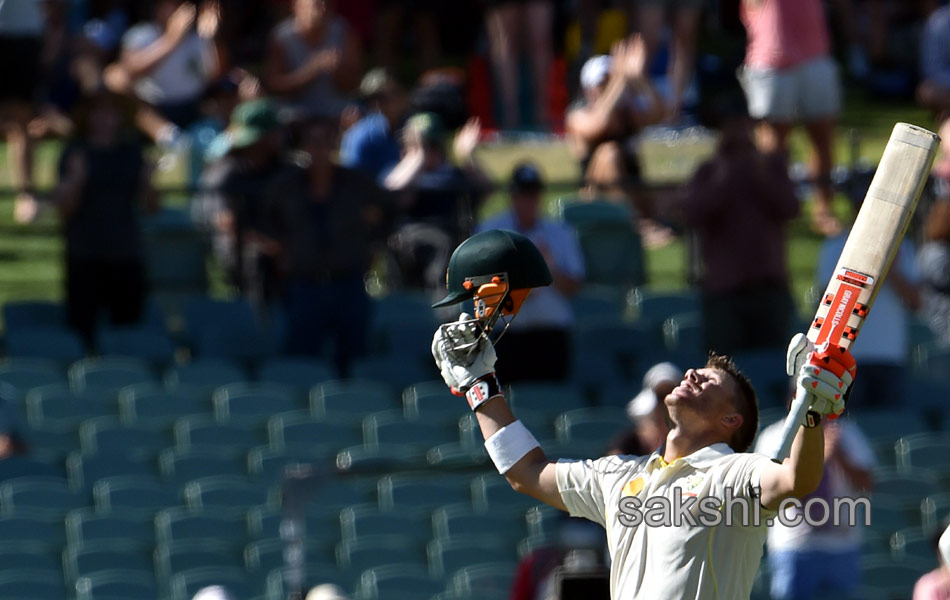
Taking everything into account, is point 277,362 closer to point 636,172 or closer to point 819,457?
point 636,172

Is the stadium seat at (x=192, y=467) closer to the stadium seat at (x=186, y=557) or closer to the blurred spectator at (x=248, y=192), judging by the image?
the stadium seat at (x=186, y=557)

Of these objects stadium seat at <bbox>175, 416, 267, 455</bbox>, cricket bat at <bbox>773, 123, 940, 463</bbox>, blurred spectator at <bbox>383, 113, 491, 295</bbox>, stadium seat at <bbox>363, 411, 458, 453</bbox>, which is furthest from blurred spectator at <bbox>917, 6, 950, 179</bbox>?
cricket bat at <bbox>773, 123, 940, 463</bbox>

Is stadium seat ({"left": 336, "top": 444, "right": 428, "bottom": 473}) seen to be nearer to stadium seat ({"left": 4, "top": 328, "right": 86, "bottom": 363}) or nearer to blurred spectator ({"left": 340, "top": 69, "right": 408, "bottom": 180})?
stadium seat ({"left": 4, "top": 328, "right": 86, "bottom": 363})

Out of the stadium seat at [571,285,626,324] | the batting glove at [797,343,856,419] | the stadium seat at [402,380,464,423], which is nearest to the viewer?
the batting glove at [797,343,856,419]

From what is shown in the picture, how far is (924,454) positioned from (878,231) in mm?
5109

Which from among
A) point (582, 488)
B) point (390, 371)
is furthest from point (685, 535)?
point (390, 371)

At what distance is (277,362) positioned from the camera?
9508 millimetres

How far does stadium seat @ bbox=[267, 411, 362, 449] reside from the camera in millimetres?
8867

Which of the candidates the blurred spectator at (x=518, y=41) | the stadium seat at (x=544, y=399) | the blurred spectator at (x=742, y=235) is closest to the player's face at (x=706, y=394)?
the stadium seat at (x=544, y=399)

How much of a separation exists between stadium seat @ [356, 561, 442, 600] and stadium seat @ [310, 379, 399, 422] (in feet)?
4.59

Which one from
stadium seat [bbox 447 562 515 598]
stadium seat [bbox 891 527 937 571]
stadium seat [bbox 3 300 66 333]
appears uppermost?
stadium seat [bbox 3 300 66 333]

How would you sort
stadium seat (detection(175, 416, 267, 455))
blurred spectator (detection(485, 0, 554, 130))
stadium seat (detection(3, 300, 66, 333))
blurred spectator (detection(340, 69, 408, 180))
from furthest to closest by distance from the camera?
blurred spectator (detection(485, 0, 554, 130)) → blurred spectator (detection(340, 69, 408, 180)) → stadium seat (detection(3, 300, 66, 333)) → stadium seat (detection(175, 416, 267, 455))

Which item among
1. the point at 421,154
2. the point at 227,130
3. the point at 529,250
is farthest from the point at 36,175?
the point at 529,250

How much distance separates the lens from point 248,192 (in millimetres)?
10094
